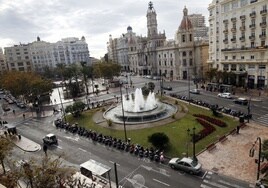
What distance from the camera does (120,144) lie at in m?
30.1

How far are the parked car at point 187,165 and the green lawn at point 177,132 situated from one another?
2508 millimetres

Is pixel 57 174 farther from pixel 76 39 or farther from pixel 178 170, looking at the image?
pixel 76 39

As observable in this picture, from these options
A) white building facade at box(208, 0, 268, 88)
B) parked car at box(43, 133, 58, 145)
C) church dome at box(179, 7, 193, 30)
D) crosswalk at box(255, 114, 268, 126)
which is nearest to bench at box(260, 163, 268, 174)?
crosswalk at box(255, 114, 268, 126)

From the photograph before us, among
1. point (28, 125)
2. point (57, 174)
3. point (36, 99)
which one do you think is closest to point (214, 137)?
point (57, 174)

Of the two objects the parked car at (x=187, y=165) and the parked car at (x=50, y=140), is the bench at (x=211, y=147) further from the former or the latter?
the parked car at (x=50, y=140)

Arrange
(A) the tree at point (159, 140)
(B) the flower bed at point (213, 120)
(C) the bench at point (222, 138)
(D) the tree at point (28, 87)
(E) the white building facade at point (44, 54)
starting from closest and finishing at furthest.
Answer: (A) the tree at point (159, 140) → (C) the bench at point (222, 138) → (B) the flower bed at point (213, 120) → (D) the tree at point (28, 87) → (E) the white building facade at point (44, 54)

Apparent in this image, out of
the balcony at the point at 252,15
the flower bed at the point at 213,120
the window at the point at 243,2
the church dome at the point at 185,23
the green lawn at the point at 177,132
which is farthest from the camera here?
the church dome at the point at 185,23

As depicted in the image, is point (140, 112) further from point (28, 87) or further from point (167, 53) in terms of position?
point (167, 53)

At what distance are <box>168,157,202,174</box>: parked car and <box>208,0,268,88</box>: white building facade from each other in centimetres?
4093

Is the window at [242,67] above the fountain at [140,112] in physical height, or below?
above

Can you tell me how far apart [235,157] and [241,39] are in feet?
141

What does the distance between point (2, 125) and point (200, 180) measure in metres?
40.7

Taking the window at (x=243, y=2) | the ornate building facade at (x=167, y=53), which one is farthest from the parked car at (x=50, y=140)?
the ornate building facade at (x=167, y=53)

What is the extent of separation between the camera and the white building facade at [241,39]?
177 feet
